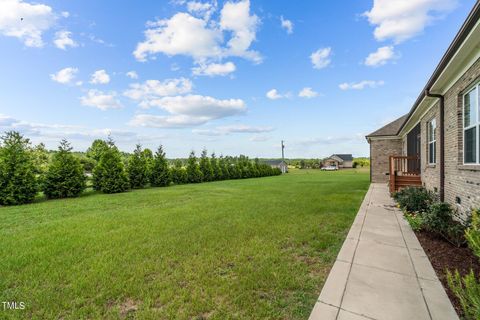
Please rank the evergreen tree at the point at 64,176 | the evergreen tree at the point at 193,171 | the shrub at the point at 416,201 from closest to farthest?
1. the shrub at the point at 416,201
2. the evergreen tree at the point at 64,176
3. the evergreen tree at the point at 193,171

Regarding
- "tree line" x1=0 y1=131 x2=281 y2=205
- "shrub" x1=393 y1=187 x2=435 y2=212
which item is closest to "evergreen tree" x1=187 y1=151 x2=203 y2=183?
"tree line" x1=0 y1=131 x2=281 y2=205

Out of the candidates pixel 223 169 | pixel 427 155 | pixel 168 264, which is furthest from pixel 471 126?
pixel 223 169

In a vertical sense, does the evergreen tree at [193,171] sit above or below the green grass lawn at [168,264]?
above

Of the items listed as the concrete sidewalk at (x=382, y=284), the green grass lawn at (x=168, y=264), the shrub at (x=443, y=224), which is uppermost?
the shrub at (x=443, y=224)

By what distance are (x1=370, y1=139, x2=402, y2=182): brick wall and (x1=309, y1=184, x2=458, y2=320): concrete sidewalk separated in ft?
40.8

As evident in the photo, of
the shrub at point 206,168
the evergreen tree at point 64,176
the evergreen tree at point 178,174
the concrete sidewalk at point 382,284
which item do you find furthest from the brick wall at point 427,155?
the shrub at point 206,168

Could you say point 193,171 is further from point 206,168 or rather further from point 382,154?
point 382,154

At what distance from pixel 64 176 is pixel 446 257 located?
12.7 meters

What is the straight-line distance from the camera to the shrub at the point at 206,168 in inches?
777

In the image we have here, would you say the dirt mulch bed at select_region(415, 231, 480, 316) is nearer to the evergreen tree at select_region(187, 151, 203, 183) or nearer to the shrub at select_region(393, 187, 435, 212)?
the shrub at select_region(393, 187, 435, 212)

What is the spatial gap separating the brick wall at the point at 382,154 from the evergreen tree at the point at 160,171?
1457cm

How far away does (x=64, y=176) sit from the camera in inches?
384

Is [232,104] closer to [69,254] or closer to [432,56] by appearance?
[432,56]

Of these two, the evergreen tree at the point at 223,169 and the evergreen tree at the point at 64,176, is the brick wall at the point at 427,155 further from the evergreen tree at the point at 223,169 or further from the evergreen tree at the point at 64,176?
the evergreen tree at the point at 223,169
